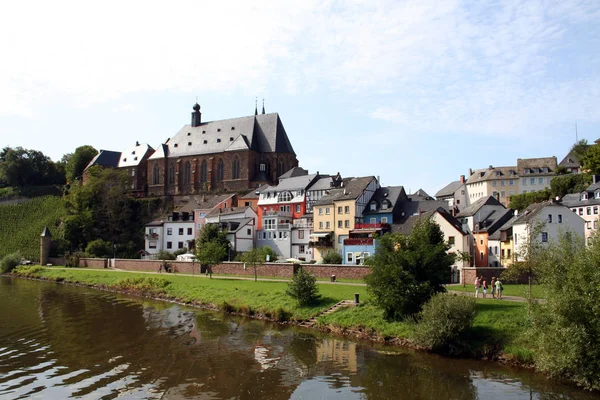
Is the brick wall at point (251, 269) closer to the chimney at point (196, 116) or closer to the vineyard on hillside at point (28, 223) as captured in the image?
the vineyard on hillside at point (28, 223)

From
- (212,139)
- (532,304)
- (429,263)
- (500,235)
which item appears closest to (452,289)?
(429,263)

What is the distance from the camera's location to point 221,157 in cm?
10188

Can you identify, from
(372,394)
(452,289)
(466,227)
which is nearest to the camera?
(372,394)

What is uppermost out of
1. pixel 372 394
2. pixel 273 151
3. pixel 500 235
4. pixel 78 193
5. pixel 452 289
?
pixel 273 151

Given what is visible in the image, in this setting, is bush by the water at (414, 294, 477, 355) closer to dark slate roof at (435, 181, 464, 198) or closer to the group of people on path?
the group of people on path

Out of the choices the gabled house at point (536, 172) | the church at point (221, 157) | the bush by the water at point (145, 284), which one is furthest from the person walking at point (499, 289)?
the church at point (221, 157)

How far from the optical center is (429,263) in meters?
32.0

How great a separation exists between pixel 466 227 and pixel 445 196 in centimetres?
4868

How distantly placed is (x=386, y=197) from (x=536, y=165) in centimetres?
3758

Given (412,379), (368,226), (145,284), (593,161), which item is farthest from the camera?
(593,161)

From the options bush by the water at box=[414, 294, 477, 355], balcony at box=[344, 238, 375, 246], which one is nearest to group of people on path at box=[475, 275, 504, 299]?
bush by the water at box=[414, 294, 477, 355]

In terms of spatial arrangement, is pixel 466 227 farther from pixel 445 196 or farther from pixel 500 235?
pixel 445 196

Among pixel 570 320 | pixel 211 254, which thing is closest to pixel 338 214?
pixel 211 254

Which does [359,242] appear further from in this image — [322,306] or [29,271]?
[29,271]
